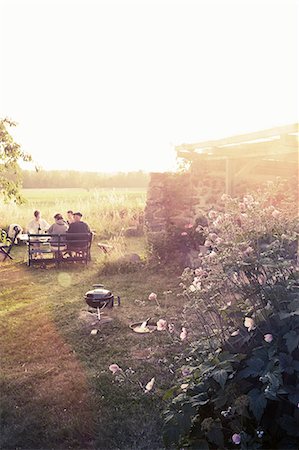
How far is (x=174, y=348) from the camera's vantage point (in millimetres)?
5207

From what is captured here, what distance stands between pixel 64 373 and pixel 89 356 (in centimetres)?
50

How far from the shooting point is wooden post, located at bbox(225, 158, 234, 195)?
30.5 feet

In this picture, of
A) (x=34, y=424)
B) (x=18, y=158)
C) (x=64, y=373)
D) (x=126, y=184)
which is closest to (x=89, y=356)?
(x=64, y=373)

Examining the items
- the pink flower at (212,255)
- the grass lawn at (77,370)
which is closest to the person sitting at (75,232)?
the grass lawn at (77,370)

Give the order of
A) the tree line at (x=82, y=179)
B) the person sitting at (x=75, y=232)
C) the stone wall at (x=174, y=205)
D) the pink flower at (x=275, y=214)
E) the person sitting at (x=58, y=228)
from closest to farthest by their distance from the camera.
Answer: the pink flower at (x=275, y=214), the stone wall at (x=174, y=205), the person sitting at (x=75, y=232), the person sitting at (x=58, y=228), the tree line at (x=82, y=179)

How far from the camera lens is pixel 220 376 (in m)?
2.49

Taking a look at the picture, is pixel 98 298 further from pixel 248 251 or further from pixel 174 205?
pixel 174 205

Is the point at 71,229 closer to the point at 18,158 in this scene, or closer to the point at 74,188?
the point at 18,158

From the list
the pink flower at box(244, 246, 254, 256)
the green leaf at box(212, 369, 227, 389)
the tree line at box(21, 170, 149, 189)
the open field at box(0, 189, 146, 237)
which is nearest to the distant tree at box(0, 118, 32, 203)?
the pink flower at box(244, 246, 254, 256)

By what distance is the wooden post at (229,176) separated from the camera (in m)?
9.30

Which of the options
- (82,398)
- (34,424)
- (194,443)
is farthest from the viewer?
(82,398)

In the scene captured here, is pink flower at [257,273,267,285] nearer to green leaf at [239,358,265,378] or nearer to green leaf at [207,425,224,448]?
green leaf at [239,358,265,378]

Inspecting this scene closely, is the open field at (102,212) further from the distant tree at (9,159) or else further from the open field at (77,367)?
the distant tree at (9,159)

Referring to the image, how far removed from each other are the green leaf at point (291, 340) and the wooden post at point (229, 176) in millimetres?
6956
